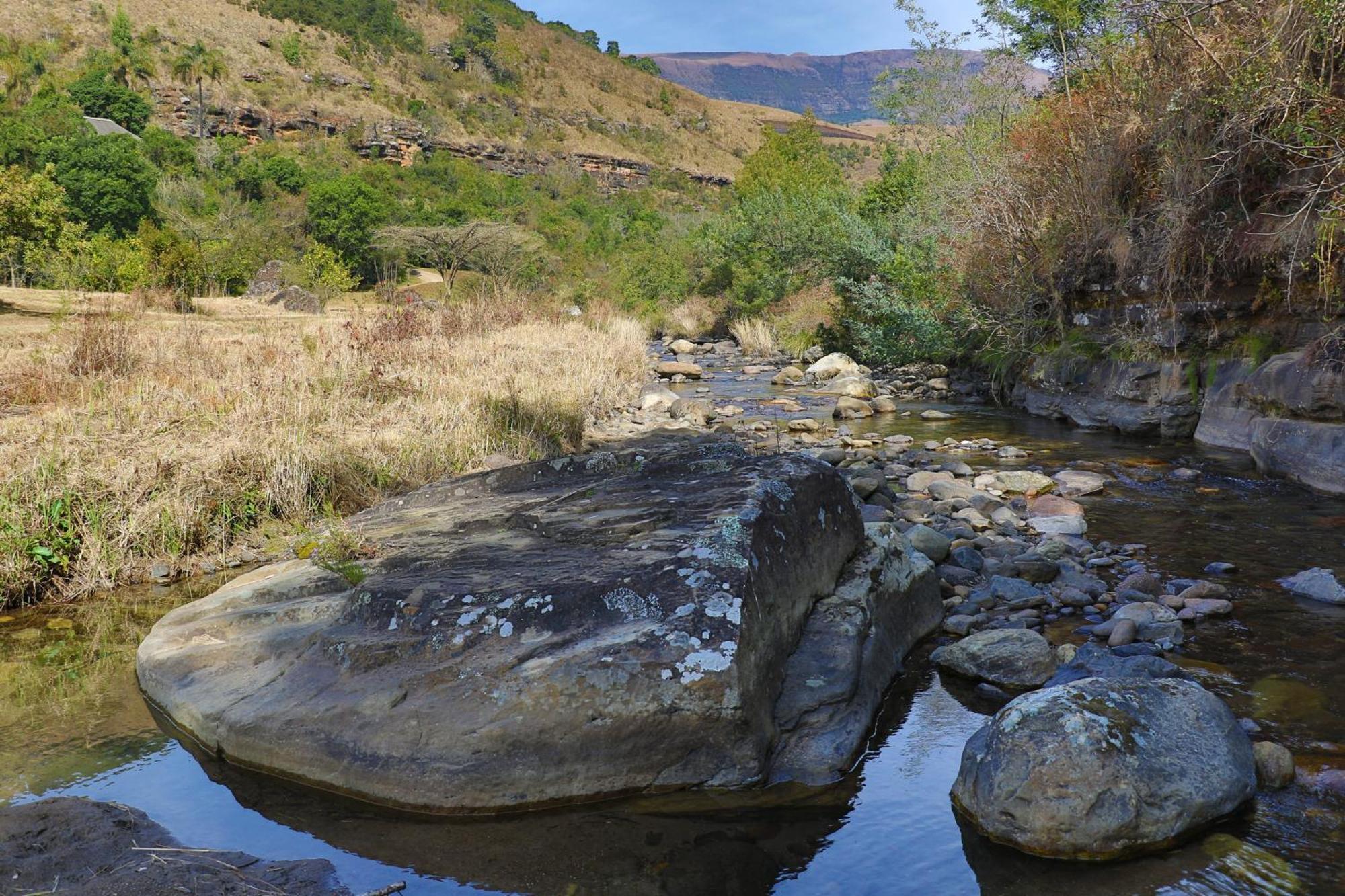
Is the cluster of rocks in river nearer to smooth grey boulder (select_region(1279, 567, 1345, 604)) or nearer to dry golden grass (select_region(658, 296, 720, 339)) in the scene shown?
smooth grey boulder (select_region(1279, 567, 1345, 604))

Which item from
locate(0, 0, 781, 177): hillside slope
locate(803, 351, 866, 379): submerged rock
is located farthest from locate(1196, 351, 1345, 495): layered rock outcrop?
locate(0, 0, 781, 177): hillside slope

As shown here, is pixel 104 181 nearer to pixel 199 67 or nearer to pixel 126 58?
pixel 126 58

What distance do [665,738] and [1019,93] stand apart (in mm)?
20159

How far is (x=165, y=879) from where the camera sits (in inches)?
108

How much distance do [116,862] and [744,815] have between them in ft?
6.87

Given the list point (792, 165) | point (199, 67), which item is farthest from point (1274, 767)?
point (199, 67)

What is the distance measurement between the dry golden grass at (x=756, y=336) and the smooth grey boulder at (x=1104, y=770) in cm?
1968

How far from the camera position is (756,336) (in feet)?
78.7

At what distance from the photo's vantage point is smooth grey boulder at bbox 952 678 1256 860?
10.5ft

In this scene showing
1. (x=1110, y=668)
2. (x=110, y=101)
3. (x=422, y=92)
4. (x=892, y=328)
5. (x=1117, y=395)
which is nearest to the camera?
(x=1110, y=668)

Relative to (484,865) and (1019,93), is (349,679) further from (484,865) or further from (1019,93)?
(1019,93)

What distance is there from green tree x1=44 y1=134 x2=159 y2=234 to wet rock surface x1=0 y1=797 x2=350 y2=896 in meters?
37.4

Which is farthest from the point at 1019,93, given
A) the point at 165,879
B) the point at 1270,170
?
the point at 165,879

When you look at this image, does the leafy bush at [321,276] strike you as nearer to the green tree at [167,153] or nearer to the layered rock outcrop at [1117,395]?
the layered rock outcrop at [1117,395]
